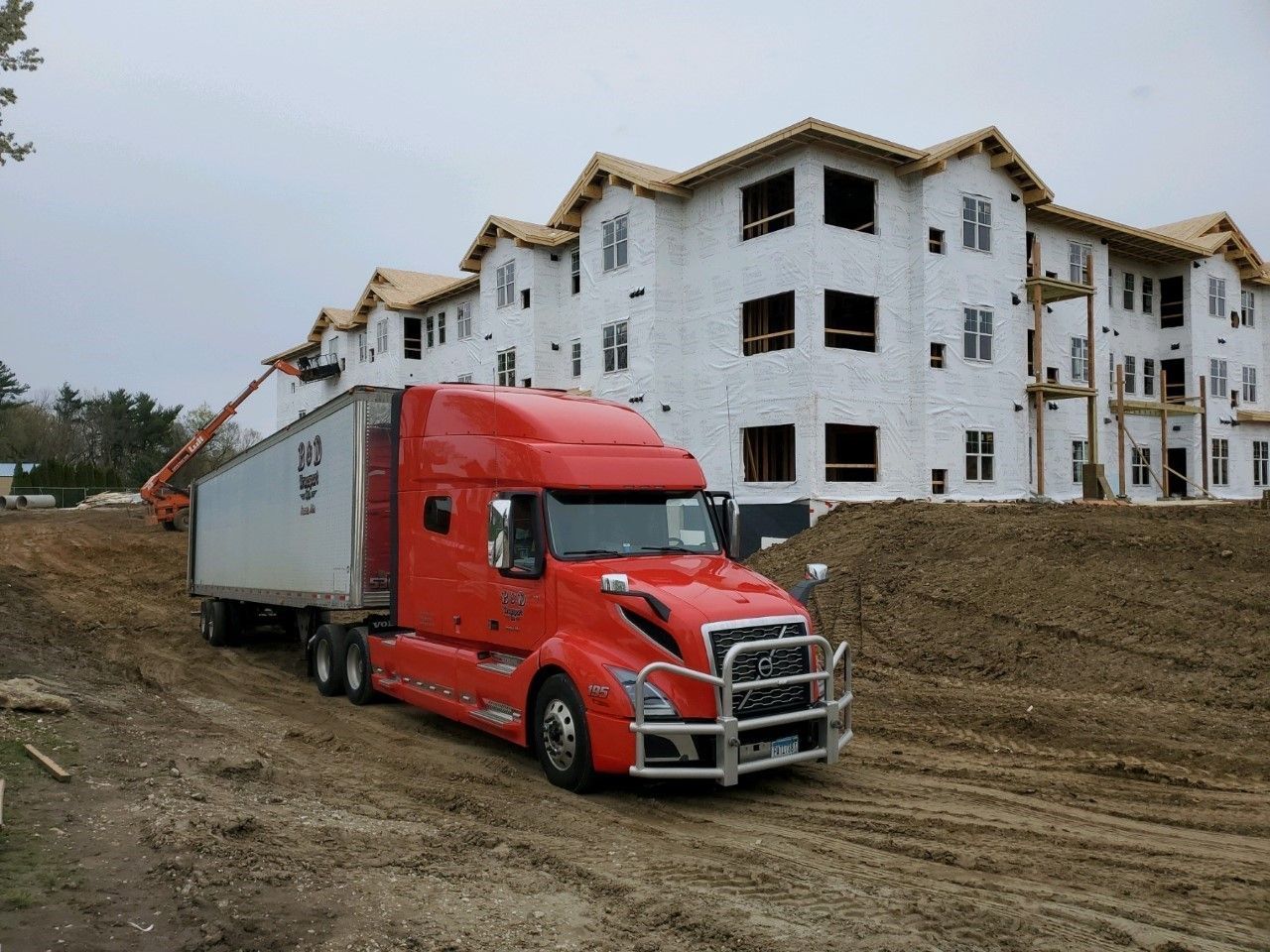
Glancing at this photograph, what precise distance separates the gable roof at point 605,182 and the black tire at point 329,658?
19.4 metres

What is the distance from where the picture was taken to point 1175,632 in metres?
12.5

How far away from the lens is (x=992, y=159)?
28422mm

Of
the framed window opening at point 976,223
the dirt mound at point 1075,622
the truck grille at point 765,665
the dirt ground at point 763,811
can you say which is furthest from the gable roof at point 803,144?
the truck grille at point 765,665

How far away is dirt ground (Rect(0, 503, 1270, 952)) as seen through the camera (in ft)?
16.8

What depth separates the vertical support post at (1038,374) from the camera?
28.5 metres

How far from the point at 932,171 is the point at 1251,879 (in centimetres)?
2419

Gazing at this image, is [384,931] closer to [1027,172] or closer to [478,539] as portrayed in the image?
[478,539]

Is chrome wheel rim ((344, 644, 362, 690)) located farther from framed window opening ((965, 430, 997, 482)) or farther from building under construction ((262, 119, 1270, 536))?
framed window opening ((965, 430, 997, 482))

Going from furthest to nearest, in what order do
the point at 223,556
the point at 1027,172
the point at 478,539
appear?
the point at 1027,172 < the point at 223,556 < the point at 478,539

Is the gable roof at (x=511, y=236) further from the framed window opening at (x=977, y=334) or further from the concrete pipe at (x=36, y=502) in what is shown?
the concrete pipe at (x=36, y=502)

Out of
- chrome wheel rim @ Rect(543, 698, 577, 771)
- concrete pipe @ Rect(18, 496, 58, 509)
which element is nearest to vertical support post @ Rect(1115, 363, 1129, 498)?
chrome wheel rim @ Rect(543, 698, 577, 771)

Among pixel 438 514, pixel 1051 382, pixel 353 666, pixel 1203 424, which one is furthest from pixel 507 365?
pixel 438 514

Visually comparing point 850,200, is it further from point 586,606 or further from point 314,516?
point 586,606

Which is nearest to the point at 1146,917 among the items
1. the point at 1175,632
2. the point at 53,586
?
the point at 1175,632
